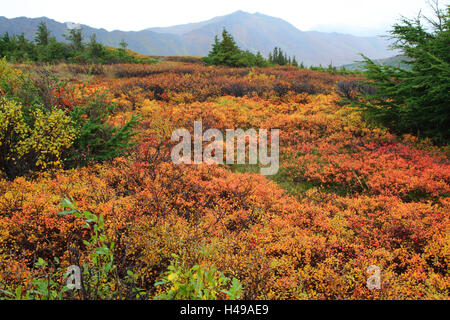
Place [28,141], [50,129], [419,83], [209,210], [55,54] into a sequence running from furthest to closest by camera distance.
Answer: [55,54], [419,83], [50,129], [28,141], [209,210]

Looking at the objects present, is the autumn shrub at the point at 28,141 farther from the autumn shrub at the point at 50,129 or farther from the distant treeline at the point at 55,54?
the distant treeline at the point at 55,54

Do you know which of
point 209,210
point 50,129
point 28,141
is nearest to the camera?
point 209,210

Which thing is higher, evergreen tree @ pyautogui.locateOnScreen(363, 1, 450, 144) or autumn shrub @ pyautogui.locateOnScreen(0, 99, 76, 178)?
evergreen tree @ pyautogui.locateOnScreen(363, 1, 450, 144)

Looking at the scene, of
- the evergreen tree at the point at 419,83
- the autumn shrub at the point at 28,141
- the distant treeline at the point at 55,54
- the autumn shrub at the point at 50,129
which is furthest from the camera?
the distant treeline at the point at 55,54

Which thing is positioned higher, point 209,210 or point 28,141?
point 28,141

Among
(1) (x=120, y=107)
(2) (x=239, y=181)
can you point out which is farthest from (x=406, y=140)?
(1) (x=120, y=107)

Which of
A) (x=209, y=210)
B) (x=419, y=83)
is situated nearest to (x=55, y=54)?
(x=209, y=210)

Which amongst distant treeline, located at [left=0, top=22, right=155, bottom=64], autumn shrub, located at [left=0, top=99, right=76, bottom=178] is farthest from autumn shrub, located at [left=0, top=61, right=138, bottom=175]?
distant treeline, located at [left=0, top=22, right=155, bottom=64]

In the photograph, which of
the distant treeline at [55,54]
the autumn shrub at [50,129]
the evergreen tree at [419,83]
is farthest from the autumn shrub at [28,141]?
the distant treeline at [55,54]

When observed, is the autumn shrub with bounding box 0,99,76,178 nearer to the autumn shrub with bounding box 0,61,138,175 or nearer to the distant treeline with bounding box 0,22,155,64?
the autumn shrub with bounding box 0,61,138,175

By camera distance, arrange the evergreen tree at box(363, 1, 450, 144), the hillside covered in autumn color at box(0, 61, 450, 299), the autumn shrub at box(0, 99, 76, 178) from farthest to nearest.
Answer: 1. the evergreen tree at box(363, 1, 450, 144)
2. the autumn shrub at box(0, 99, 76, 178)
3. the hillside covered in autumn color at box(0, 61, 450, 299)

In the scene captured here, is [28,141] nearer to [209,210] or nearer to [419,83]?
[209,210]
